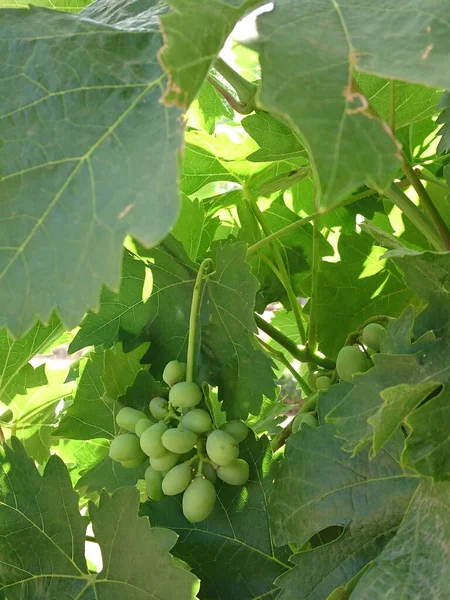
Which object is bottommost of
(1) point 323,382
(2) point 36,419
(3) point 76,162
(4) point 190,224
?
(2) point 36,419

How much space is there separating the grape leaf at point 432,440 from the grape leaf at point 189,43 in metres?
0.20

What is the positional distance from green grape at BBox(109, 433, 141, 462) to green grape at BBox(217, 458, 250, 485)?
6cm

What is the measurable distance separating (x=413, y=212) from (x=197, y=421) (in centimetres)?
20

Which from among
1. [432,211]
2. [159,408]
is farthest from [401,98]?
[159,408]

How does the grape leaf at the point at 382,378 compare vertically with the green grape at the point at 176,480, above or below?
above

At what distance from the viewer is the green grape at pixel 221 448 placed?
0.43 metres

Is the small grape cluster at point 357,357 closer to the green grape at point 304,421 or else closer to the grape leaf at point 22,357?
the green grape at point 304,421

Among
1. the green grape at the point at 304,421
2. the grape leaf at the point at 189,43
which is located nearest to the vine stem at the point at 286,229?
the green grape at the point at 304,421

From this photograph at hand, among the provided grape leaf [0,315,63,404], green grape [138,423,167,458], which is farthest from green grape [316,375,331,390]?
grape leaf [0,315,63,404]

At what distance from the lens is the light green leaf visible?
59cm

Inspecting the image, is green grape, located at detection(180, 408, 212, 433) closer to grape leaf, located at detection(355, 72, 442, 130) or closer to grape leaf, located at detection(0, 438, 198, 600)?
grape leaf, located at detection(0, 438, 198, 600)

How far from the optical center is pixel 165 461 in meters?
0.45

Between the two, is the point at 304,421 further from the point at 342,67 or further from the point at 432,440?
the point at 342,67

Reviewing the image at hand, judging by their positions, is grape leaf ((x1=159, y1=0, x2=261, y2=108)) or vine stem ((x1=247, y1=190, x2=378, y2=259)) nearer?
grape leaf ((x1=159, y1=0, x2=261, y2=108))
